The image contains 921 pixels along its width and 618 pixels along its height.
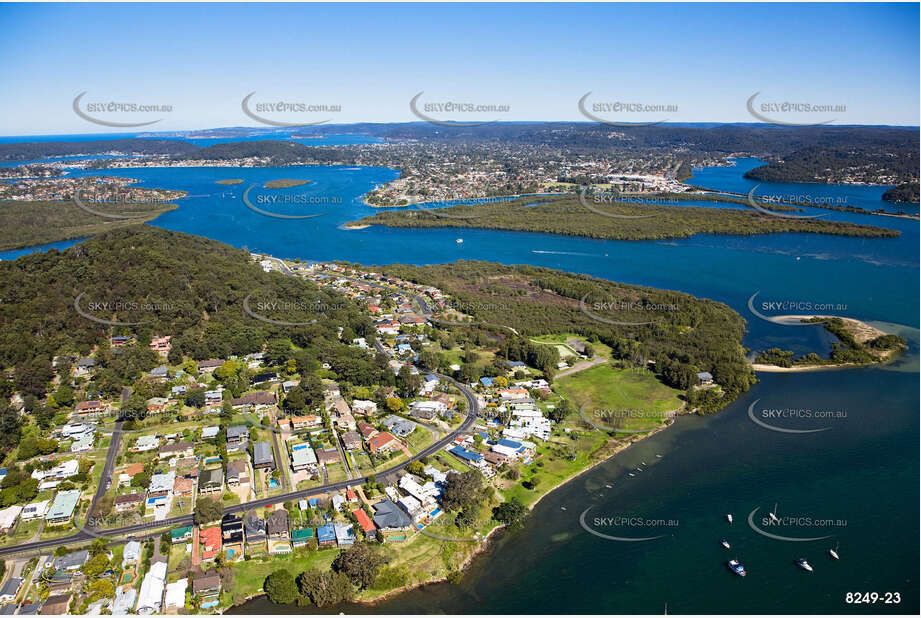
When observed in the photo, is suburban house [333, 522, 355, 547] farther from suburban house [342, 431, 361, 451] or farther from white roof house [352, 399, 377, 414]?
white roof house [352, 399, 377, 414]

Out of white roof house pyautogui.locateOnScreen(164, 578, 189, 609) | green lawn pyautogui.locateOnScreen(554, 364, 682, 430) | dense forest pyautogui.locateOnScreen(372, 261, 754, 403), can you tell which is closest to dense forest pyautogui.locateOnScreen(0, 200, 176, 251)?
dense forest pyautogui.locateOnScreen(372, 261, 754, 403)

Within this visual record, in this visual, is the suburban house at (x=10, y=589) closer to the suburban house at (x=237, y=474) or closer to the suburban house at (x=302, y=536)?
the suburban house at (x=237, y=474)

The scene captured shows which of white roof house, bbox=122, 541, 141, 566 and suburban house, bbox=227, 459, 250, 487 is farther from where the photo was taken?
suburban house, bbox=227, 459, 250, 487

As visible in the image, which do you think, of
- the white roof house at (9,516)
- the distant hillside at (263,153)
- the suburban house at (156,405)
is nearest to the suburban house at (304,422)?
the suburban house at (156,405)

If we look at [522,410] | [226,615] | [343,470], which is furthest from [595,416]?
[226,615]

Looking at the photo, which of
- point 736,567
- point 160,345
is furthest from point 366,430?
point 160,345

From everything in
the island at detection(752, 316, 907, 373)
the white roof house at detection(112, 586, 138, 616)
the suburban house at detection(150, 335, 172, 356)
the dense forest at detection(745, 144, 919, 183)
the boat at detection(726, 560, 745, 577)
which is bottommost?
the boat at detection(726, 560, 745, 577)

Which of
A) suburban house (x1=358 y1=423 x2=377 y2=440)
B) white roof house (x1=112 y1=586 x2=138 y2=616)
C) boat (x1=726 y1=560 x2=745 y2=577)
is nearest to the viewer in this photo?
white roof house (x1=112 y1=586 x2=138 y2=616)
